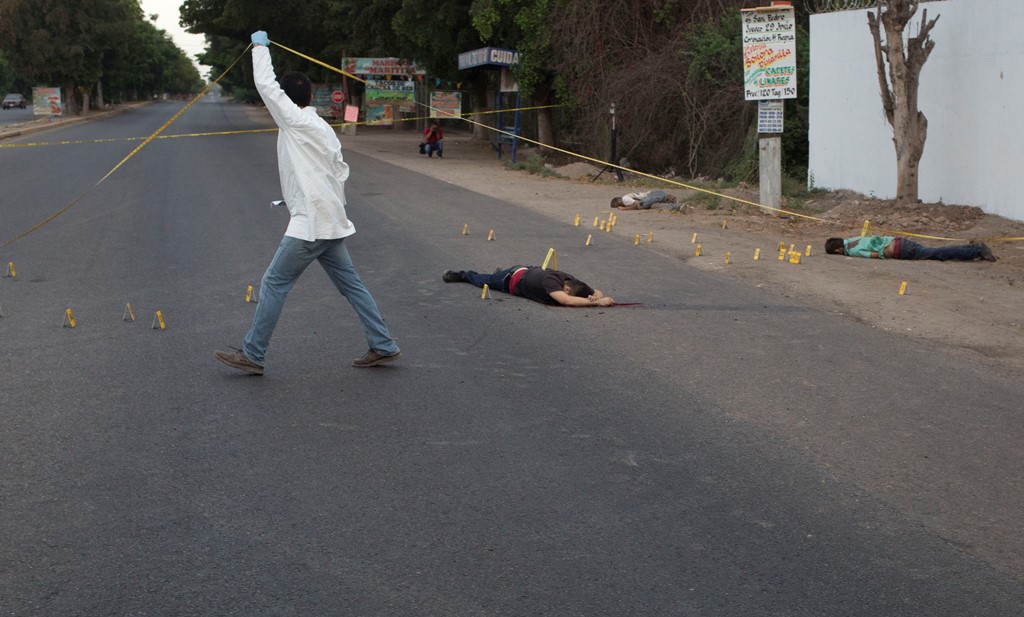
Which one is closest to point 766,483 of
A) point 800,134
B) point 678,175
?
point 800,134

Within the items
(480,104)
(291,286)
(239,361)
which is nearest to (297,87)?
(291,286)

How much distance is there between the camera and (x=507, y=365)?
277 inches

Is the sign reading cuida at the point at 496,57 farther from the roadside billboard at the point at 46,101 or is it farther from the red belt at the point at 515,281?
the roadside billboard at the point at 46,101

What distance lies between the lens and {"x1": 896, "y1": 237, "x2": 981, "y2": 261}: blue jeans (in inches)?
438

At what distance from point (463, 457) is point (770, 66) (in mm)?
11394

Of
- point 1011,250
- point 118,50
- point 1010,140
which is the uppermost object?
point 118,50

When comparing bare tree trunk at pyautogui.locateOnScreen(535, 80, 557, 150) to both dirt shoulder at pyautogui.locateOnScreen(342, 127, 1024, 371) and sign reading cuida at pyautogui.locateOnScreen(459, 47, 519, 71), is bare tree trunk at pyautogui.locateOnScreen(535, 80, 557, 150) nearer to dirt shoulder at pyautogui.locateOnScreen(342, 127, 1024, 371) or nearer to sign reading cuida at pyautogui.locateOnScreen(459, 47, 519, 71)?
sign reading cuida at pyautogui.locateOnScreen(459, 47, 519, 71)

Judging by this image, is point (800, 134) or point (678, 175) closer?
point (800, 134)

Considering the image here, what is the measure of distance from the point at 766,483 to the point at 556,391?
1.81 meters

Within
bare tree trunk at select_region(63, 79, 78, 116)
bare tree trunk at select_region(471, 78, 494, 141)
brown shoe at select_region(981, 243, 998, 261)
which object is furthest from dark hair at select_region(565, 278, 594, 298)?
bare tree trunk at select_region(63, 79, 78, 116)

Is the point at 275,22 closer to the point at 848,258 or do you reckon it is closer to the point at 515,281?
the point at 848,258

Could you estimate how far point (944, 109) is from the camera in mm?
14562

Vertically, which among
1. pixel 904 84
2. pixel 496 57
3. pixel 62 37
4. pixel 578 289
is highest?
pixel 62 37

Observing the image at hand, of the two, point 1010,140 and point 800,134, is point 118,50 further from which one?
point 1010,140
